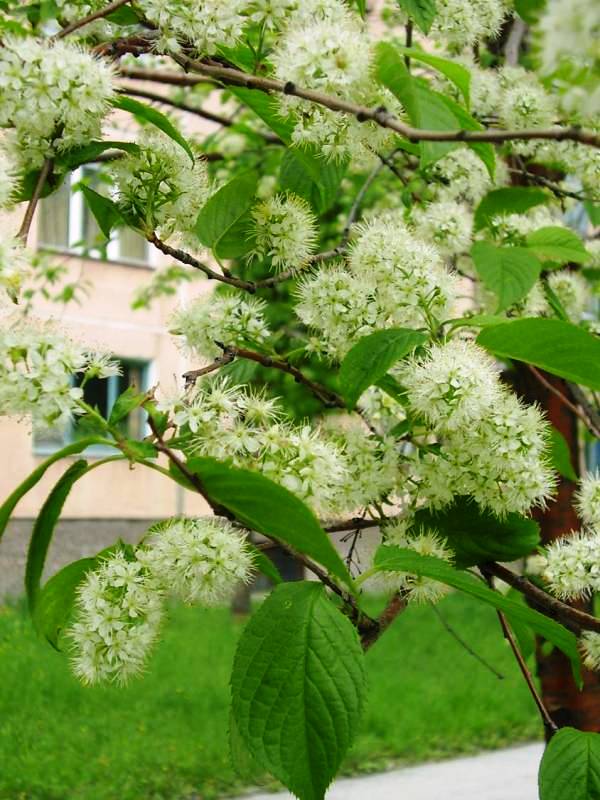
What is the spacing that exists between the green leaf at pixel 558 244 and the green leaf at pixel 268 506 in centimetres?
88

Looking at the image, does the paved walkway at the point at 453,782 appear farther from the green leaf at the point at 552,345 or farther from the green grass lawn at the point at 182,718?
the green leaf at the point at 552,345

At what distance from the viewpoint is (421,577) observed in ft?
3.24

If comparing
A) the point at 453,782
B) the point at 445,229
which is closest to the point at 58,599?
the point at 445,229

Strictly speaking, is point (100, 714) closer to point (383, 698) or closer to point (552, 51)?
point (383, 698)

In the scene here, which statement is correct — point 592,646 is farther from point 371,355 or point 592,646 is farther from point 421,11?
point 421,11

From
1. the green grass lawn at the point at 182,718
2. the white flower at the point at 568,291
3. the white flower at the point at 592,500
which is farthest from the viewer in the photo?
the green grass lawn at the point at 182,718

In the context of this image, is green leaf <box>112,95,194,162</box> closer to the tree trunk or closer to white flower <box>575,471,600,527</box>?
white flower <box>575,471,600,527</box>

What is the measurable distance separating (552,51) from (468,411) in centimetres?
51

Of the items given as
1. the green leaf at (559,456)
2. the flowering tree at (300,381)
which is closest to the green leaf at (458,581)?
the flowering tree at (300,381)

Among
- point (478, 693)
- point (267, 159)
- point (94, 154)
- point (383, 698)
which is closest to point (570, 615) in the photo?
point (94, 154)

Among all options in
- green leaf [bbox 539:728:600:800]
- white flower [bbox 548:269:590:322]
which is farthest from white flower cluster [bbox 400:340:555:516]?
white flower [bbox 548:269:590:322]

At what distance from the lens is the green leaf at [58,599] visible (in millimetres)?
972

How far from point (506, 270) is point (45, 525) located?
692mm

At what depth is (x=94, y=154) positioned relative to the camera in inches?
36.7
